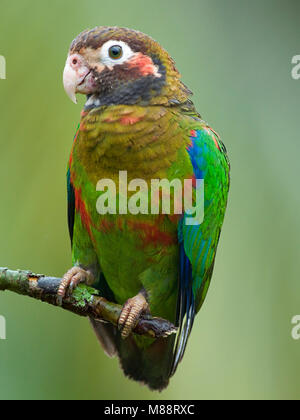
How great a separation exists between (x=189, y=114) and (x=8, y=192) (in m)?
0.83

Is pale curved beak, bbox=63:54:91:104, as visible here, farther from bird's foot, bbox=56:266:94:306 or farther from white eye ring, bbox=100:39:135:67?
bird's foot, bbox=56:266:94:306

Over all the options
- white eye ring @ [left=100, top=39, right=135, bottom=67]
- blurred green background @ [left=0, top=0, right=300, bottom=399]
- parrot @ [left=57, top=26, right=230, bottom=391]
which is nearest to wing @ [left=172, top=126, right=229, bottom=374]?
parrot @ [left=57, top=26, right=230, bottom=391]

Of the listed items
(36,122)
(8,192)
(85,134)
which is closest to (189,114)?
(85,134)

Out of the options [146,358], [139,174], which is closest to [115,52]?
[139,174]

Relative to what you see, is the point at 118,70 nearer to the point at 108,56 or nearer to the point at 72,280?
the point at 108,56

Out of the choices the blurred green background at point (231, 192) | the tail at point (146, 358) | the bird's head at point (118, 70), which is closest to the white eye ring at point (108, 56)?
the bird's head at point (118, 70)

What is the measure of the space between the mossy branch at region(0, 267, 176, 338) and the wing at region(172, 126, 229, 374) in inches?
12.6

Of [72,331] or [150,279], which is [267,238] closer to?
[150,279]

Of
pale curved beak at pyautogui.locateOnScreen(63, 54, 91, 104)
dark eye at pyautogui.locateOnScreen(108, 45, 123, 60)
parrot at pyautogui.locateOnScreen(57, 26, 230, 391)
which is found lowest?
parrot at pyautogui.locateOnScreen(57, 26, 230, 391)

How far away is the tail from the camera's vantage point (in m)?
2.90

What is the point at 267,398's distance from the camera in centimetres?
300

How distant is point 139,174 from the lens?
244 centimetres

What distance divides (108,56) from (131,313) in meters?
0.97

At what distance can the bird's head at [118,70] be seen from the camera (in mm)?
2422
